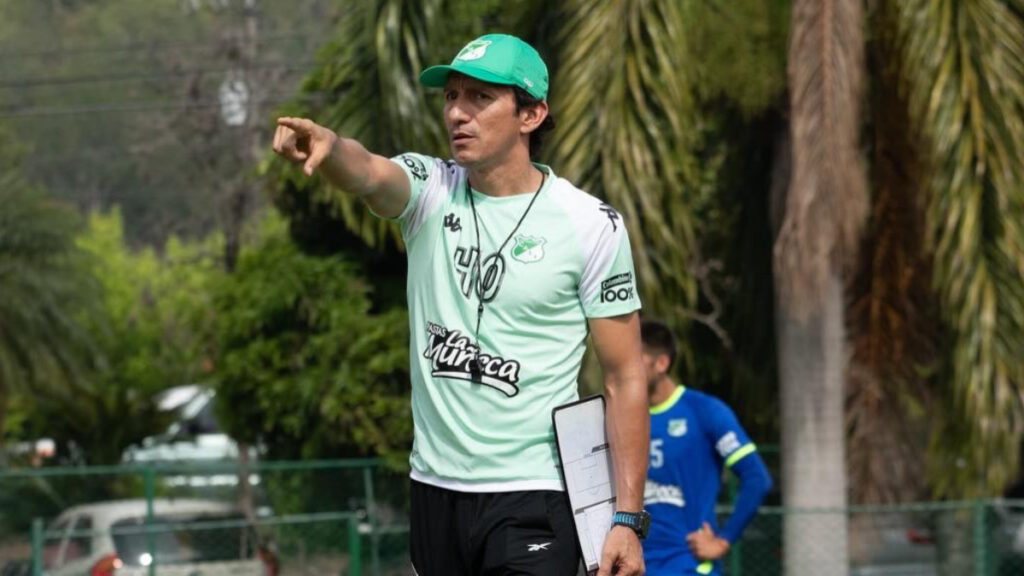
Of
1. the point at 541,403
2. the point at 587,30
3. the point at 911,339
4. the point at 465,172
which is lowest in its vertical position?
the point at 911,339

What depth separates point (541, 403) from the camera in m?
4.33

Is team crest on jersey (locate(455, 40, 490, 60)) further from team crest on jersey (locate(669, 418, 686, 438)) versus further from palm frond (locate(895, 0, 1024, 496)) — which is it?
palm frond (locate(895, 0, 1024, 496))

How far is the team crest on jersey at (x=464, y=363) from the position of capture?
169 inches

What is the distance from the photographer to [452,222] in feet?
14.6

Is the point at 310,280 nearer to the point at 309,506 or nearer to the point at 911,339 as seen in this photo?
the point at 309,506

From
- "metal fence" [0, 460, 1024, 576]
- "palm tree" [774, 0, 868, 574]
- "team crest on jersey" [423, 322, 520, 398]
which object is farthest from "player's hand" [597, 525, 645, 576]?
"metal fence" [0, 460, 1024, 576]

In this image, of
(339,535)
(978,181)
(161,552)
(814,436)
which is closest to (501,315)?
(978,181)

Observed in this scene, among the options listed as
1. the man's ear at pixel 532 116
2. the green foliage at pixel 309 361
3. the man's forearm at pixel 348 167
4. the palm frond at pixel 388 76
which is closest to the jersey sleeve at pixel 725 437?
the man's ear at pixel 532 116

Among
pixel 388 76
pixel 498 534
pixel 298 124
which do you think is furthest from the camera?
pixel 388 76

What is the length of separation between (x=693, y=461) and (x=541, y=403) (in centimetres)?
295

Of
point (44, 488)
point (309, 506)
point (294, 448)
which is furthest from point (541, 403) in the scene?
point (44, 488)

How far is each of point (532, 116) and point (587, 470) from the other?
886mm

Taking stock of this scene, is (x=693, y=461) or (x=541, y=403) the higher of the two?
(x=541, y=403)

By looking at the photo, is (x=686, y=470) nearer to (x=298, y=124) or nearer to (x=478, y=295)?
(x=478, y=295)
